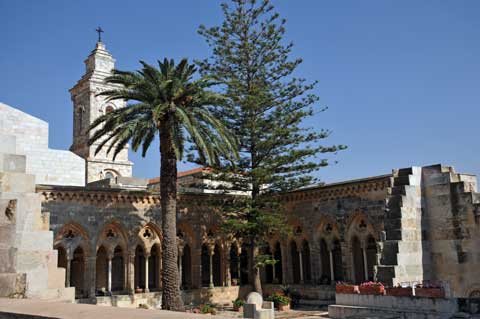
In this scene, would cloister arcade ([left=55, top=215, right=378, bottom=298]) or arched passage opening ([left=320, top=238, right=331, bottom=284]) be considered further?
arched passage opening ([left=320, top=238, right=331, bottom=284])

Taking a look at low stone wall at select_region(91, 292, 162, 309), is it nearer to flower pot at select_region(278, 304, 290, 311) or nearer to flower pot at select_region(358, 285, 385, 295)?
flower pot at select_region(278, 304, 290, 311)

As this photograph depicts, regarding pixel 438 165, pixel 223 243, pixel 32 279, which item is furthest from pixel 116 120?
pixel 438 165

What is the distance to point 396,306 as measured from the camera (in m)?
13.2

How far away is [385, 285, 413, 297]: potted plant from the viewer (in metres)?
13.0

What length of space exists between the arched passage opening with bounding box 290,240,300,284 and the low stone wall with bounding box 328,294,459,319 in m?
7.14

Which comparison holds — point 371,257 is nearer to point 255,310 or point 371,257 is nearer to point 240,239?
point 240,239

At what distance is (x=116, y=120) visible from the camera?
1593cm

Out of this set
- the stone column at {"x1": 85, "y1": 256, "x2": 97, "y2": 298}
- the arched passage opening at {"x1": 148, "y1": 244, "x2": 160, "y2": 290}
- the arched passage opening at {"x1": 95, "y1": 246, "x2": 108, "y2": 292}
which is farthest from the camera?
the arched passage opening at {"x1": 148, "y1": 244, "x2": 160, "y2": 290}

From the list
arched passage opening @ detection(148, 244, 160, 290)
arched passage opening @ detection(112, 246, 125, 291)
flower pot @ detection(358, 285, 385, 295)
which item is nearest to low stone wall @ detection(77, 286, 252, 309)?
arched passage opening @ detection(148, 244, 160, 290)

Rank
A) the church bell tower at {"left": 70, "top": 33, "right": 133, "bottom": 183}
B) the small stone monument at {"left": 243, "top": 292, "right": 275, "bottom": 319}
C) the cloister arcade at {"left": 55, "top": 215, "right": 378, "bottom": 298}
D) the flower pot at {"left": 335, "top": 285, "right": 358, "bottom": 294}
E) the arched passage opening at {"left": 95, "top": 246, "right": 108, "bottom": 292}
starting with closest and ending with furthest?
the small stone monument at {"left": 243, "top": 292, "right": 275, "bottom": 319} → the flower pot at {"left": 335, "top": 285, "right": 358, "bottom": 294} → the cloister arcade at {"left": 55, "top": 215, "right": 378, "bottom": 298} → the arched passage opening at {"left": 95, "top": 246, "right": 108, "bottom": 292} → the church bell tower at {"left": 70, "top": 33, "right": 133, "bottom": 183}

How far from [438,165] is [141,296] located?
1157 cm

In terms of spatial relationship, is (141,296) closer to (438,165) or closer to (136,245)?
(136,245)

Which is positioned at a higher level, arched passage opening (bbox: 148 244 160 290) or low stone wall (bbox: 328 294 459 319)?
arched passage opening (bbox: 148 244 160 290)

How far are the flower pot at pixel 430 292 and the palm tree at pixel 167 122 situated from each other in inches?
273
